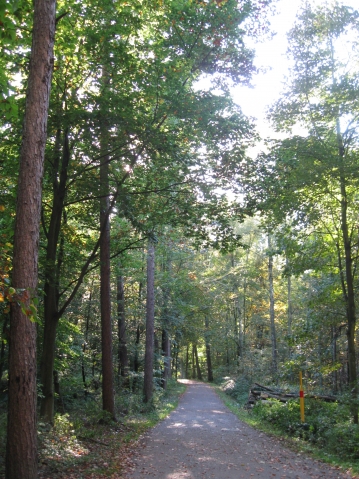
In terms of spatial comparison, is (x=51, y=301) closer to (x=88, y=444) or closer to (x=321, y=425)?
(x=88, y=444)

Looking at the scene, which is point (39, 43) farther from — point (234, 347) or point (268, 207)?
point (234, 347)

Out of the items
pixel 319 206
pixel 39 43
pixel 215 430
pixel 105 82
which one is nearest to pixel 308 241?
pixel 319 206

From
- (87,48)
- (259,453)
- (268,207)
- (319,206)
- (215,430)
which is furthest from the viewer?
(215,430)

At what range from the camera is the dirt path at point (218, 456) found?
718 centimetres

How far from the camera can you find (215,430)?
12078 mm

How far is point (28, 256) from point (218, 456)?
6.23 meters

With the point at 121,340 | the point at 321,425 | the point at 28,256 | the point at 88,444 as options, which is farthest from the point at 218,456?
the point at 121,340

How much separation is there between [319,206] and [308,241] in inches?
46.2

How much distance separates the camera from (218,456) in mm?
8594

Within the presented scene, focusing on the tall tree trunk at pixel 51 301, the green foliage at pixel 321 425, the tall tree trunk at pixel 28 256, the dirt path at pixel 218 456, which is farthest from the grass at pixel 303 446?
the tall tree trunk at pixel 51 301

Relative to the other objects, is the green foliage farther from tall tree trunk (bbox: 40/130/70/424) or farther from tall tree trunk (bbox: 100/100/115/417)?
tall tree trunk (bbox: 40/130/70/424)

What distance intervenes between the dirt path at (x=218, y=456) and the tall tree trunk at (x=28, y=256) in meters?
2.82

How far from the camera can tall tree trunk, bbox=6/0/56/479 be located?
4996mm

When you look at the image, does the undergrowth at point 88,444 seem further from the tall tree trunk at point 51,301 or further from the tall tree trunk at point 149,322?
the tall tree trunk at point 149,322
